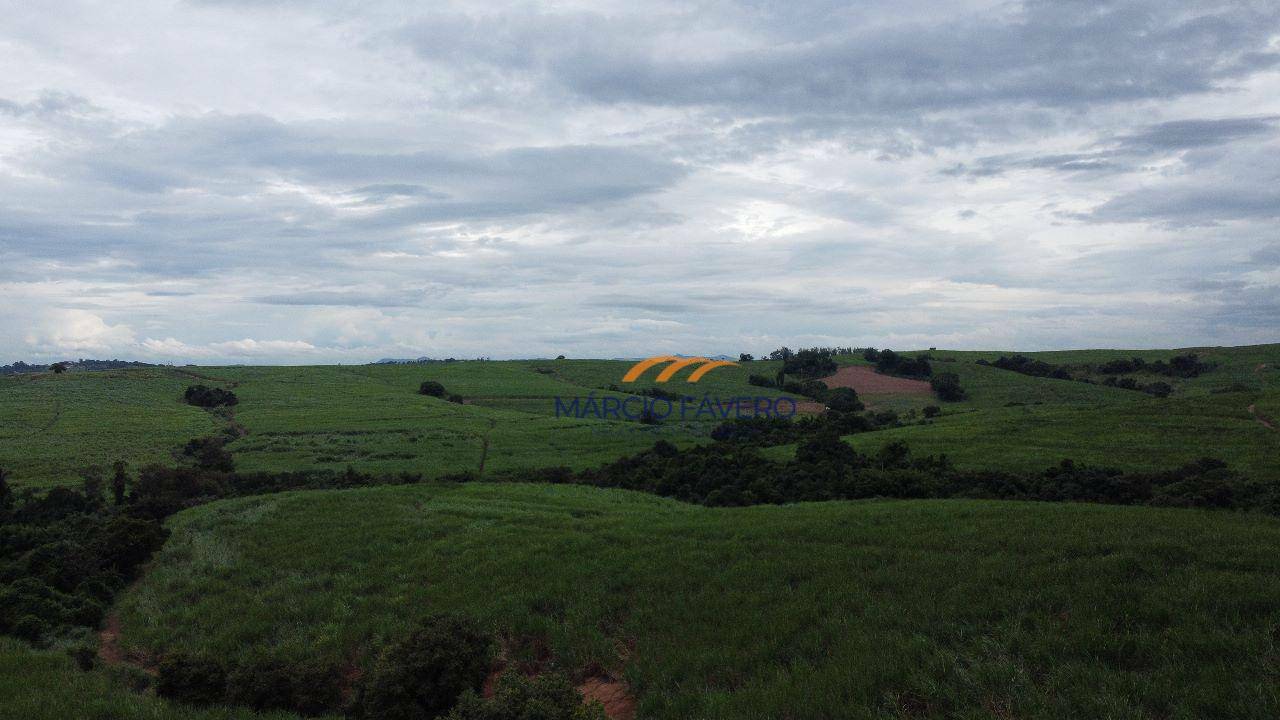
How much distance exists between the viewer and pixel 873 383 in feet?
292

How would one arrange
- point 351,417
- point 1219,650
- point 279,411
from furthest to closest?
point 279,411, point 351,417, point 1219,650

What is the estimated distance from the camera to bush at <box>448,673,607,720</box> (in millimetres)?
7977

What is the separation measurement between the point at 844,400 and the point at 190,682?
237ft

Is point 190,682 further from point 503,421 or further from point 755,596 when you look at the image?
point 503,421

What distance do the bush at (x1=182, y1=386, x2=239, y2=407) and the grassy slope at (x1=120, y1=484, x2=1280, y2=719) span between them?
58.7 meters

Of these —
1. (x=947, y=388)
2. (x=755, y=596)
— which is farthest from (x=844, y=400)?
(x=755, y=596)

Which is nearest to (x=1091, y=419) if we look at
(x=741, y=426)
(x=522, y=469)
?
(x=741, y=426)

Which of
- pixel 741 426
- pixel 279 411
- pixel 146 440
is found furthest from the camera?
pixel 279 411

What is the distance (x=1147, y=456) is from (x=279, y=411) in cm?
6804

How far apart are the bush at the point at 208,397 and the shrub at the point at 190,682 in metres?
70.6

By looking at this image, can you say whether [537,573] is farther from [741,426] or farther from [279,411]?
[279,411]

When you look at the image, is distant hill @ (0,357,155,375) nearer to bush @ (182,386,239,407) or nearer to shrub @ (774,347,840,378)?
bush @ (182,386,239,407)

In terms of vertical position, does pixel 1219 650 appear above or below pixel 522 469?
above

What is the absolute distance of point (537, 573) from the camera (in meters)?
15.6
